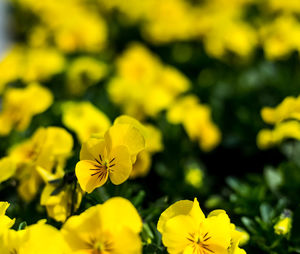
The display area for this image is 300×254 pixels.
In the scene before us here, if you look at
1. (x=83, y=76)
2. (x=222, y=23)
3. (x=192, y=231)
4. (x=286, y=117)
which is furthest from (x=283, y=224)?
(x=222, y=23)

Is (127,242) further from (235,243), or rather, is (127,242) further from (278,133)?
(278,133)

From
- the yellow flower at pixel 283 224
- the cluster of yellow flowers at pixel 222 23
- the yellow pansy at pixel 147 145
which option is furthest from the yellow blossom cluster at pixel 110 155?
the cluster of yellow flowers at pixel 222 23

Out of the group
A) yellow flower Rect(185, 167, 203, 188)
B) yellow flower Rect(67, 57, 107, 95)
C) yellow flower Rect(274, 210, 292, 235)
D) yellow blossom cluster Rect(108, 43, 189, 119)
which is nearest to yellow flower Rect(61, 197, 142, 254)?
yellow flower Rect(274, 210, 292, 235)

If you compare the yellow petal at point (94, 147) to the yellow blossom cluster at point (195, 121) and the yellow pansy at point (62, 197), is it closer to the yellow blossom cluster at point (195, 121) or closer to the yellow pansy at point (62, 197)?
the yellow pansy at point (62, 197)

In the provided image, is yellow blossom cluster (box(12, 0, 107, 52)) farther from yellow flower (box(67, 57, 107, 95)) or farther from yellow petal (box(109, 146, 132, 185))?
yellow petal (box(109, 146, 132, 185))

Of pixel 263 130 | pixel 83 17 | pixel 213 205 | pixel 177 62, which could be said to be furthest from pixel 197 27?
pixel 213 205

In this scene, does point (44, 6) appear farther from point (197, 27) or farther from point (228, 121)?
point (228, 121)
